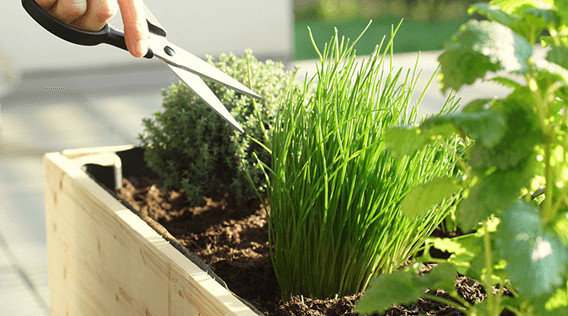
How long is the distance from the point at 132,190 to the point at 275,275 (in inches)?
23.5

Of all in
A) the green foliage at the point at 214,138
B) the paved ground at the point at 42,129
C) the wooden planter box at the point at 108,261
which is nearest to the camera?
the wooden planter box at the point at 108,261

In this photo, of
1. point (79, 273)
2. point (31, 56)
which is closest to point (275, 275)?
point (79, 273)

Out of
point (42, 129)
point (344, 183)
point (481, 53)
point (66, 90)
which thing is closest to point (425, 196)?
point (481, 53)

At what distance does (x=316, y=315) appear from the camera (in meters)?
1.08

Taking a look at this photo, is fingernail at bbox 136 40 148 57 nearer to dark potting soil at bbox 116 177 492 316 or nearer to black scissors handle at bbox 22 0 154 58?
black scissors handle at bbox 22 0 154 58

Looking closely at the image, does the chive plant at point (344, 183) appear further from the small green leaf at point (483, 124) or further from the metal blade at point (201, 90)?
the small green leaf at point (483, 124)

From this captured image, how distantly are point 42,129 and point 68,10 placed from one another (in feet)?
9.48

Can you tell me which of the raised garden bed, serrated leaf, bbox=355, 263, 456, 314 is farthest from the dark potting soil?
serrated leaf, bbox=355, 263, 456, 314

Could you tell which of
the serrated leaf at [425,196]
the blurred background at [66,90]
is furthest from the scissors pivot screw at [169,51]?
the blurred background at [66,90]

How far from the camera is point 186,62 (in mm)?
1221

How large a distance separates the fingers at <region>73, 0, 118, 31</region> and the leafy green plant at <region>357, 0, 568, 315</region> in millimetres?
618

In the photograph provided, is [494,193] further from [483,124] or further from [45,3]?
[45,3]

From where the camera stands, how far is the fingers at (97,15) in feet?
3.67

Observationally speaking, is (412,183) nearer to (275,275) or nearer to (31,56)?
(275,275)
